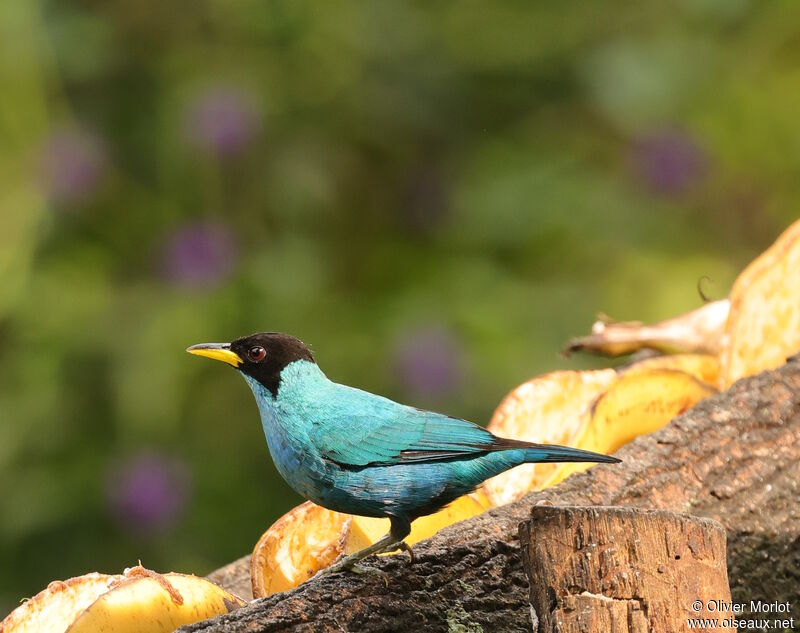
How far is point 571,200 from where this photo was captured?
4.54 metres

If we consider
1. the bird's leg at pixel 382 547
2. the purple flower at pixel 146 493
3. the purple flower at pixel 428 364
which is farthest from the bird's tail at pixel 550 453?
the purple flower at pixel 146 493

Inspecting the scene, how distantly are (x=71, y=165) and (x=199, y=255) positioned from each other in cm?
60

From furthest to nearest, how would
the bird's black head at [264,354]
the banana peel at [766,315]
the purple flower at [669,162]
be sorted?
the purple flower at [669,162]
the banana peel at [766,315]
the bird's black head at [264,354]

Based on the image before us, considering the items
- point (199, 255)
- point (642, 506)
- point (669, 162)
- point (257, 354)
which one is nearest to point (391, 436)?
point (257, 354)

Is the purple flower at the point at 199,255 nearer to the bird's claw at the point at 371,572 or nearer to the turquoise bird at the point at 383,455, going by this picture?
the turquoise bird at the point at 383,455

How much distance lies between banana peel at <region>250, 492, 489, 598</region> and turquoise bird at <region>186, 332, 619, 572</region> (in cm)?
14

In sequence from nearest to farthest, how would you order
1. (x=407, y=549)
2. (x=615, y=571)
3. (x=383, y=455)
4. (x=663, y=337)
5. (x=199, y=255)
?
1. (x=615, y=571)
2. (x=407, y=549)
3. (x=383, y=455)
4. (x=663, y=337)
5. (x=199, y=255)

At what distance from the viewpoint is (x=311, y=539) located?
220 centimetres

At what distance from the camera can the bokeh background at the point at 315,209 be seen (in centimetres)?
417

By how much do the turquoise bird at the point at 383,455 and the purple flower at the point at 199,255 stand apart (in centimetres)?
223

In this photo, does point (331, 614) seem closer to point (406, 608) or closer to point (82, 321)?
point (406, 608)

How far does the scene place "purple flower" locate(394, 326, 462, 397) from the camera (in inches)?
164

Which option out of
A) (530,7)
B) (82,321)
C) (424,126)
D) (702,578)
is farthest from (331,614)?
(530,7)

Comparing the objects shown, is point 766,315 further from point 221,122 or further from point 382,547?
point 221,122
